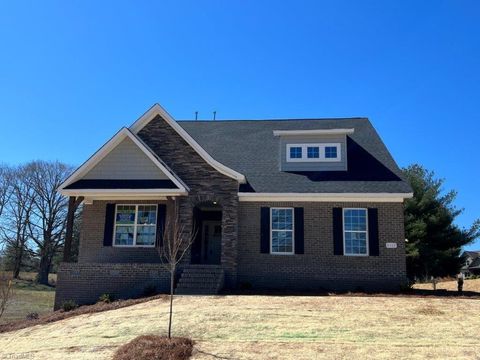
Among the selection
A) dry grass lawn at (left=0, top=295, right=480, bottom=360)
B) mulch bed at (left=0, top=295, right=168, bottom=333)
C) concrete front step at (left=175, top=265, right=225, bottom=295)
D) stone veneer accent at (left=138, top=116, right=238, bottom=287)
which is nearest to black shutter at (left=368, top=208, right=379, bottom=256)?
dry grass lawn at (left=0, top=295, right=480, bottom=360)

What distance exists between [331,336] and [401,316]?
289cm

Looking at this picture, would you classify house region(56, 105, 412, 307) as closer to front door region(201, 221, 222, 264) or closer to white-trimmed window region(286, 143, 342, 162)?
white-trimmed window region(286, 143, 342, 162)

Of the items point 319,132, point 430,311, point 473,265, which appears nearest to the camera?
point 430,311

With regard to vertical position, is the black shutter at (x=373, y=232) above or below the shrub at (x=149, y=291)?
above

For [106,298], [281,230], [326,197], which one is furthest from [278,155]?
[106,298]

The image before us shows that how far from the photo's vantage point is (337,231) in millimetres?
18062

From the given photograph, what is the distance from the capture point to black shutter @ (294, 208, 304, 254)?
18.1 meters

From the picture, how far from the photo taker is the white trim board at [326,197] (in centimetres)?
1784

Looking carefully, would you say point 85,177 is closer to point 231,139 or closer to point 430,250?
point 231,139

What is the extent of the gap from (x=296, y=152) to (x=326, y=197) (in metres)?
3.05

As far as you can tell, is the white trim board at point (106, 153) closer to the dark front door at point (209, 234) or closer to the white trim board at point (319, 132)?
the dark front door at point (209, 234)

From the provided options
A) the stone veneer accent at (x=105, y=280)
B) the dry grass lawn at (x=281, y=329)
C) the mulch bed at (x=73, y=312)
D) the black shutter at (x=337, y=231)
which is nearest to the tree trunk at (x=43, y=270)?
the stone veneer accent at (x=105, y=280)

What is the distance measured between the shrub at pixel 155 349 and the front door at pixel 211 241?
10139 millimetres

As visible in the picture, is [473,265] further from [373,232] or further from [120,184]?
[120,184]
